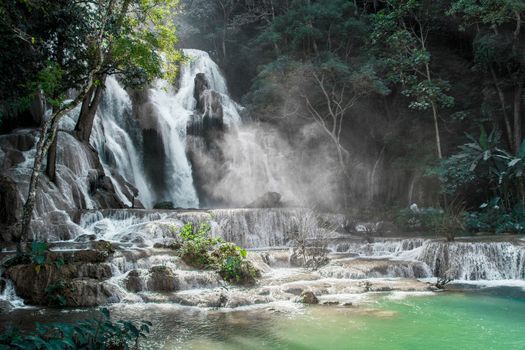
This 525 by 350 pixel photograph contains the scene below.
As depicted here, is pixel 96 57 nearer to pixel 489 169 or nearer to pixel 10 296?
pixel 10 296

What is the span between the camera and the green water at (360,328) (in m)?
6.41

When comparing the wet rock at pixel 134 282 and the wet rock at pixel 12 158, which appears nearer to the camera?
the wet rock at pixel 134 282

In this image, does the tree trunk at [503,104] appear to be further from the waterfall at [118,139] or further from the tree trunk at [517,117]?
the waterfall at [118,139]

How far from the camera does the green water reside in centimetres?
641

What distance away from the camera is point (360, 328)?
7105 millimetres

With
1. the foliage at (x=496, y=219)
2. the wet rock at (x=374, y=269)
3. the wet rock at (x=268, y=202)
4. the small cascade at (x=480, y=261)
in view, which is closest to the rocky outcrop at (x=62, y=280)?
the wet rock at (x=374, y=269)

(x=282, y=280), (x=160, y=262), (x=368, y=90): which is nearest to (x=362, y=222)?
Result: (x=368, y=90)

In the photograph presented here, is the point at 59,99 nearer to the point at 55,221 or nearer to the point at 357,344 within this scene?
the point at 55,221

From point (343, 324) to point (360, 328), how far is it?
1.03ft

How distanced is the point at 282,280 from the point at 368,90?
13.5 m

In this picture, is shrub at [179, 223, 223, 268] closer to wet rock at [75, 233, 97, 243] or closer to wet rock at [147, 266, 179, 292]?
wet rock at [147, 266, 179, 292]

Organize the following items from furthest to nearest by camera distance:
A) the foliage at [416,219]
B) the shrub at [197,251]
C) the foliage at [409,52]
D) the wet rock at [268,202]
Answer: the wet rock at [268,202]
the foliage at [409,52]
the foliage at [416,219]
the shrub at [197,251]

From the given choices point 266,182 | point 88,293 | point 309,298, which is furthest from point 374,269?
point 266,182

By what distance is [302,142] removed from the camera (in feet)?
85.1
